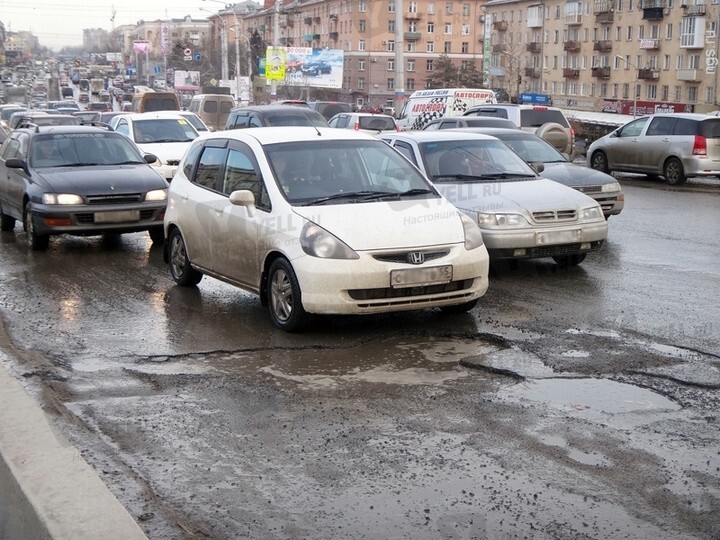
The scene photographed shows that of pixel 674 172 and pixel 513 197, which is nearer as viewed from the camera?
pixel 513 197

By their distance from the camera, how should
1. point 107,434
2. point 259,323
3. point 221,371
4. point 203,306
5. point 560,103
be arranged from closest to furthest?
point 107,434
point 221,371
point 259,323
point 203,306
point 560,103

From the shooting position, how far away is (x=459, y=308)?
8.50 m

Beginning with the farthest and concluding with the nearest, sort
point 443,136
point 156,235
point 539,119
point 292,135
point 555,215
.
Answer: point 539,119 → point 156,235 → point 443,136 → point 555,215 → point 292,135

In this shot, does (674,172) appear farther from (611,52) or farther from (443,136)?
(611,52)

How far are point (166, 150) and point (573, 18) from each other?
71399mm

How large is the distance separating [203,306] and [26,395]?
3.53 metres

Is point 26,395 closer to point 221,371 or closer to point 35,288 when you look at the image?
point 221,371

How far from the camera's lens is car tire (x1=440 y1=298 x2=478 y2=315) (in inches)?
332

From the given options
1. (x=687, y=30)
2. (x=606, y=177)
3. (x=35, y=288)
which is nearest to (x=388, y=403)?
(x=35, y=288)

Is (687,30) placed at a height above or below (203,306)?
above

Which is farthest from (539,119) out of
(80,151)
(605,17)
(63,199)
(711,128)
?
(605,17)

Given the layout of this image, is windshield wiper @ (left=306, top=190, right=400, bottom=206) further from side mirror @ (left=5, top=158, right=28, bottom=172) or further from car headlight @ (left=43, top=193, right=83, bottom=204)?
side mirror @ (left=5, top=158, right=28, bottom=172)

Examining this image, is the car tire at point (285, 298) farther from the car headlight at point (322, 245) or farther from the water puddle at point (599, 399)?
the water puddle at point (599, 399)

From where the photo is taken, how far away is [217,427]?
567cm
